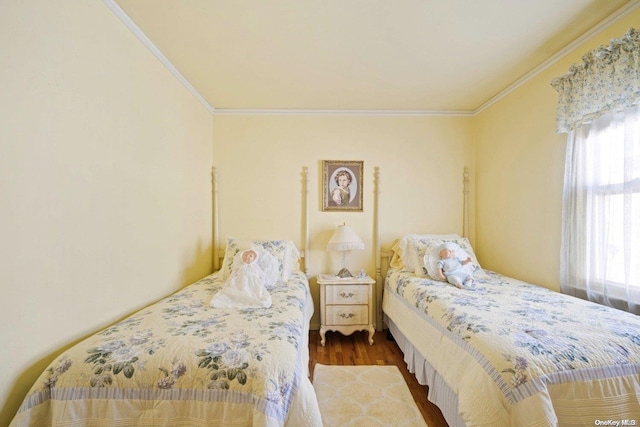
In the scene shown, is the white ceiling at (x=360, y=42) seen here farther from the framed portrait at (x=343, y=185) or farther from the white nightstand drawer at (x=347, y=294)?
the white nightstand drawer at (x=347, y=294)

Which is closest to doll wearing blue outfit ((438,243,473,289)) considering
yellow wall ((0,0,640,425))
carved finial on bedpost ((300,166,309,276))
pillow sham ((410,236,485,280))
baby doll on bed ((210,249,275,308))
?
pillow sham ((410,236,485,280))

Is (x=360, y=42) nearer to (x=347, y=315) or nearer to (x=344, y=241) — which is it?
(x=344, y=241)

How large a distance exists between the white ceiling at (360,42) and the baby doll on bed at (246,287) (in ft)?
5.12

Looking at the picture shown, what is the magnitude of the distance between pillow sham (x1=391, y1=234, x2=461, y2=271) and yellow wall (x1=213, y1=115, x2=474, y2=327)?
0.16m

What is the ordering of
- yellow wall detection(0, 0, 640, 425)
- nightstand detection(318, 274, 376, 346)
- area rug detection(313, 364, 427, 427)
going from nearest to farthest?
yellow wall detection(0, 0, 640, 425), area rug detection(313, 364, 427, 427), nightstand detection(318, 274, 376, 346)

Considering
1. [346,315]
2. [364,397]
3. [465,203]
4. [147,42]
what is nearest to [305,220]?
[346,315]

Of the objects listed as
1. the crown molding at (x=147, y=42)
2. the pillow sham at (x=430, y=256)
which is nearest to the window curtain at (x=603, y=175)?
the pillow sham at (x=430, y=256)

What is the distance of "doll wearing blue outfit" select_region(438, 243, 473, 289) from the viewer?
6.98 ft

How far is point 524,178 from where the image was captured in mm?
2387

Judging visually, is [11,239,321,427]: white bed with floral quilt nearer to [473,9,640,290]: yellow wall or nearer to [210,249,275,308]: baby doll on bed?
[210,249,275,308]: baby doll on bed

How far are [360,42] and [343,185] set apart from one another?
1.43 meters

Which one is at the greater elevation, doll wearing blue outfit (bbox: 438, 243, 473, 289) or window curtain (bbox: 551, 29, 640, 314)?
window curtain (bbox: 551, 29, 640, 314)

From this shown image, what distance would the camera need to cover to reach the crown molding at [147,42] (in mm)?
1551

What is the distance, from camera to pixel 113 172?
1.56 meters
